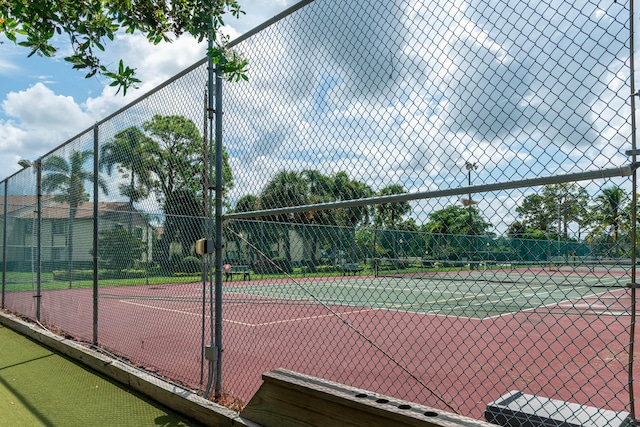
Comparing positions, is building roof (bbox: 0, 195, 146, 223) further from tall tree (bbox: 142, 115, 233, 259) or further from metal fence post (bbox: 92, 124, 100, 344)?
tall tree (bbox: 142, 115, 233, 259)

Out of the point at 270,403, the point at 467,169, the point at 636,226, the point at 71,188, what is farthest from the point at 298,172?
the point at 71,188

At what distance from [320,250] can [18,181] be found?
28.6 feet

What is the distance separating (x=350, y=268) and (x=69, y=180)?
5.88 m

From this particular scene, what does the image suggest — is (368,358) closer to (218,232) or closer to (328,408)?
(218,232)

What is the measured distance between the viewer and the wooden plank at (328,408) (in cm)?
249

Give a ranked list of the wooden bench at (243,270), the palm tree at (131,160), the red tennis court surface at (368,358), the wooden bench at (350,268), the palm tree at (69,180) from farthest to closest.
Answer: the palm tree at (69,180) < the wooden bench at (243,270) < the palm tree at (131,160) < the red tennis court surface at (368,358) < the wooden bench at (350,268)

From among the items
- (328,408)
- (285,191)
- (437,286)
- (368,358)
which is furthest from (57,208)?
(328,408)

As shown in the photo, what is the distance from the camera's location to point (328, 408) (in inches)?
114

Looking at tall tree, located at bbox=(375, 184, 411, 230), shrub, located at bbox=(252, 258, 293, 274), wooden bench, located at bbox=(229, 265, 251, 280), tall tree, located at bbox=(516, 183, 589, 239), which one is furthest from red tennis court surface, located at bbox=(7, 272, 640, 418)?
tall tree, located at bbox=(516, 183, 589, 239)

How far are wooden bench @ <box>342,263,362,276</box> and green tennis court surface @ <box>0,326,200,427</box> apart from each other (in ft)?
6.14

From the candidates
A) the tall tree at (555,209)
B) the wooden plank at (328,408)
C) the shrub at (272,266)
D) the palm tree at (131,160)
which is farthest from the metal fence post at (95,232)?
the tall tree at (555,209)

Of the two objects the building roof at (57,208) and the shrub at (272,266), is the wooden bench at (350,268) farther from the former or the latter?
the building roof at (57,208)

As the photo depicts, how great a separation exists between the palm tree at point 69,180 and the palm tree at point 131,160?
68cm

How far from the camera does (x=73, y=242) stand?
26.4 ft
